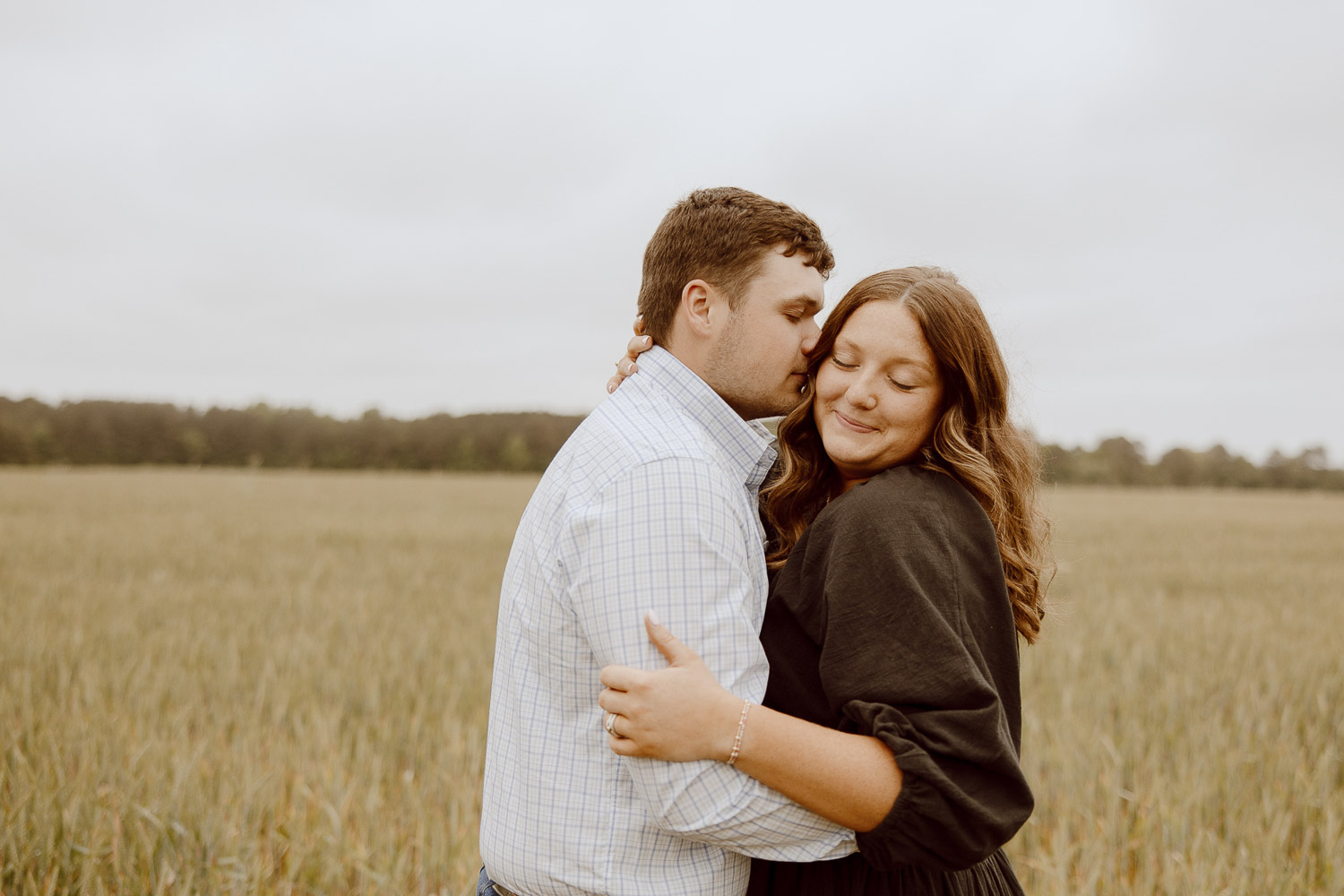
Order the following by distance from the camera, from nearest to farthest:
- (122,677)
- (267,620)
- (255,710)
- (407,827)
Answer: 1. (407,827)
2. (255,710)
3. (122,677)
4. (267,620)

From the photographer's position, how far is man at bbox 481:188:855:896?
4.65ft

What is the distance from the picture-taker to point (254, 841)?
9.71 ft

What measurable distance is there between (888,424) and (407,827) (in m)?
2.63

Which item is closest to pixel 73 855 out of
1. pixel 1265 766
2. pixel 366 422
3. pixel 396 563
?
pixel 1265 766

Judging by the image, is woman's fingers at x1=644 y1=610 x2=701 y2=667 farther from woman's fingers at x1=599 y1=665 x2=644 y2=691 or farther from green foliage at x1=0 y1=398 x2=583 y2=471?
green foliage at x1=0 y1=398 x2=583 y2=471

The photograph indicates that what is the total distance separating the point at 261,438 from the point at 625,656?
58.8 metres

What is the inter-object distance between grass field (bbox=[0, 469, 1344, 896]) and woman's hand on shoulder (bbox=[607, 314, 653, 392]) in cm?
138

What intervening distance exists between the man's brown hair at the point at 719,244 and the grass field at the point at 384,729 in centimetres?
131

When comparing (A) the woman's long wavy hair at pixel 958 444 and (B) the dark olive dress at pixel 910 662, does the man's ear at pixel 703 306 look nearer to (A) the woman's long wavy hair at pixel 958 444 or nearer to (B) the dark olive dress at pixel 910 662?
(A) the woman's long wavy hair at pixel 958 444

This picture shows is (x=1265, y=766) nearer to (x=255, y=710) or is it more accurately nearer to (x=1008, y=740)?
(x=1008, y=740)

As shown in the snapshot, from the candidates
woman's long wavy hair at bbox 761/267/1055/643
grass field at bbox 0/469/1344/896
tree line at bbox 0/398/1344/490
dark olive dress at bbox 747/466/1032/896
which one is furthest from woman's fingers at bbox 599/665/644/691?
tree line at bbox 0/398/1344/490

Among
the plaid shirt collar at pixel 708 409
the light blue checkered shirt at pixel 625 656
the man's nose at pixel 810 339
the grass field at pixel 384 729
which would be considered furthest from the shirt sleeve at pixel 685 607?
the grass field at pixel 384 729

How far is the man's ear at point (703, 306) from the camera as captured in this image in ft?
6.08

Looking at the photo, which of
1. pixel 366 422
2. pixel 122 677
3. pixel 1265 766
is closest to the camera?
pixel 1265 766
